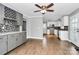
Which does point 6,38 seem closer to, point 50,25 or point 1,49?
point 1,49

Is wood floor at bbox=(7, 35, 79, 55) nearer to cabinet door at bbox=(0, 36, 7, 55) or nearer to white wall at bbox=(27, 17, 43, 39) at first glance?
cabinet door at bbox=(0, 36, 7, 55)

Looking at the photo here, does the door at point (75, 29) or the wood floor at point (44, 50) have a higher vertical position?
the door at point (75, 29)

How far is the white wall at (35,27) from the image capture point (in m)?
10.8

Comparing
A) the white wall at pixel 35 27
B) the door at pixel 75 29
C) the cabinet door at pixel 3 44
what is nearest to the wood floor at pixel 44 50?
the cabinet door at pixel 3 44

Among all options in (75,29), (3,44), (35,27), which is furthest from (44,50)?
(35,27)

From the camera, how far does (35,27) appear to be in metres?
11.0

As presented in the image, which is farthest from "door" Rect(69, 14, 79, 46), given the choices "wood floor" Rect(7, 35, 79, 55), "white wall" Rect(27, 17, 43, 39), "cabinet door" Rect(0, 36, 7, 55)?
"cabinet door" Rect(0, 36, 7, 55)

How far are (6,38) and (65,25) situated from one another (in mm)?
6427

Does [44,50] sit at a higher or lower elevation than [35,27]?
lower

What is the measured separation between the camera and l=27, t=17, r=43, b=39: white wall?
1080cm

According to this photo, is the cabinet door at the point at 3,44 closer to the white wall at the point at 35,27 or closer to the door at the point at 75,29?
the door at the point at 75,29

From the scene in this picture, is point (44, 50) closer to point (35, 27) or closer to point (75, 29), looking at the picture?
point (75, 29)

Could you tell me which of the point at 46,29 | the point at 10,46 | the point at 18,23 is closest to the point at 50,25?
the point at 46,29
